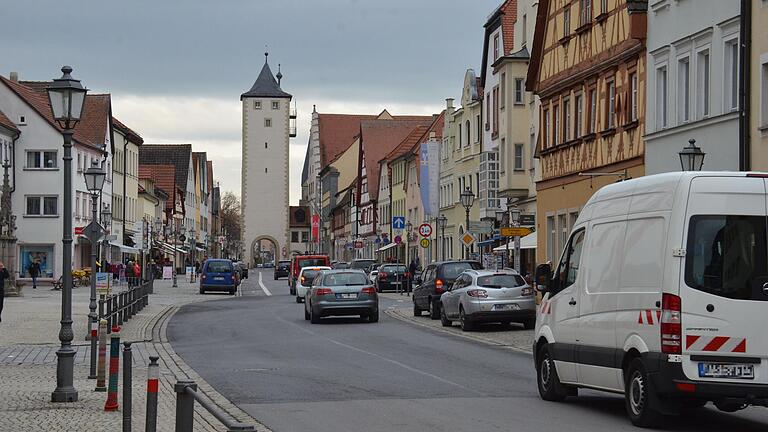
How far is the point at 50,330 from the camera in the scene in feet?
110

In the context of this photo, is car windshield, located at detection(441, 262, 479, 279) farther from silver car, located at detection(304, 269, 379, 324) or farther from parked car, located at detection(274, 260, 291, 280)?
parked car, located at detection(274, 260, 291, 280)

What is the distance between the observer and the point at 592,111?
133 ft

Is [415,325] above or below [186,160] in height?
below

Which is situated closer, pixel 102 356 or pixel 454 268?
pixel 102 356

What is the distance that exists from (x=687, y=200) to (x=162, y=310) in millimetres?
35182

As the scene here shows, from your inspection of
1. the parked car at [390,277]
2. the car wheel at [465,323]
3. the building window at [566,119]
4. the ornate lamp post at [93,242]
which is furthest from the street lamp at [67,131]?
the parked car at [390,277]

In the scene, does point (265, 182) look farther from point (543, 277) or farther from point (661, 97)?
point (543, 277)

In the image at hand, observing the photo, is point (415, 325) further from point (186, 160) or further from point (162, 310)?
point (186, 160)

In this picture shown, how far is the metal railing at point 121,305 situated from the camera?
30195 mm

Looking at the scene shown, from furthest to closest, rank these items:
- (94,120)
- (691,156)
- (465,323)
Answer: (94,120) < (465,323) < (691,156)

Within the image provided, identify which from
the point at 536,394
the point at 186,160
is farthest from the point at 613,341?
the point at 186,160

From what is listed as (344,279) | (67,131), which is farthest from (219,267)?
(67,131)

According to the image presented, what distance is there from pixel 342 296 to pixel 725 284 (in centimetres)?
2507

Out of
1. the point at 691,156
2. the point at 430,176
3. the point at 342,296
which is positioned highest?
the point at 430,176
